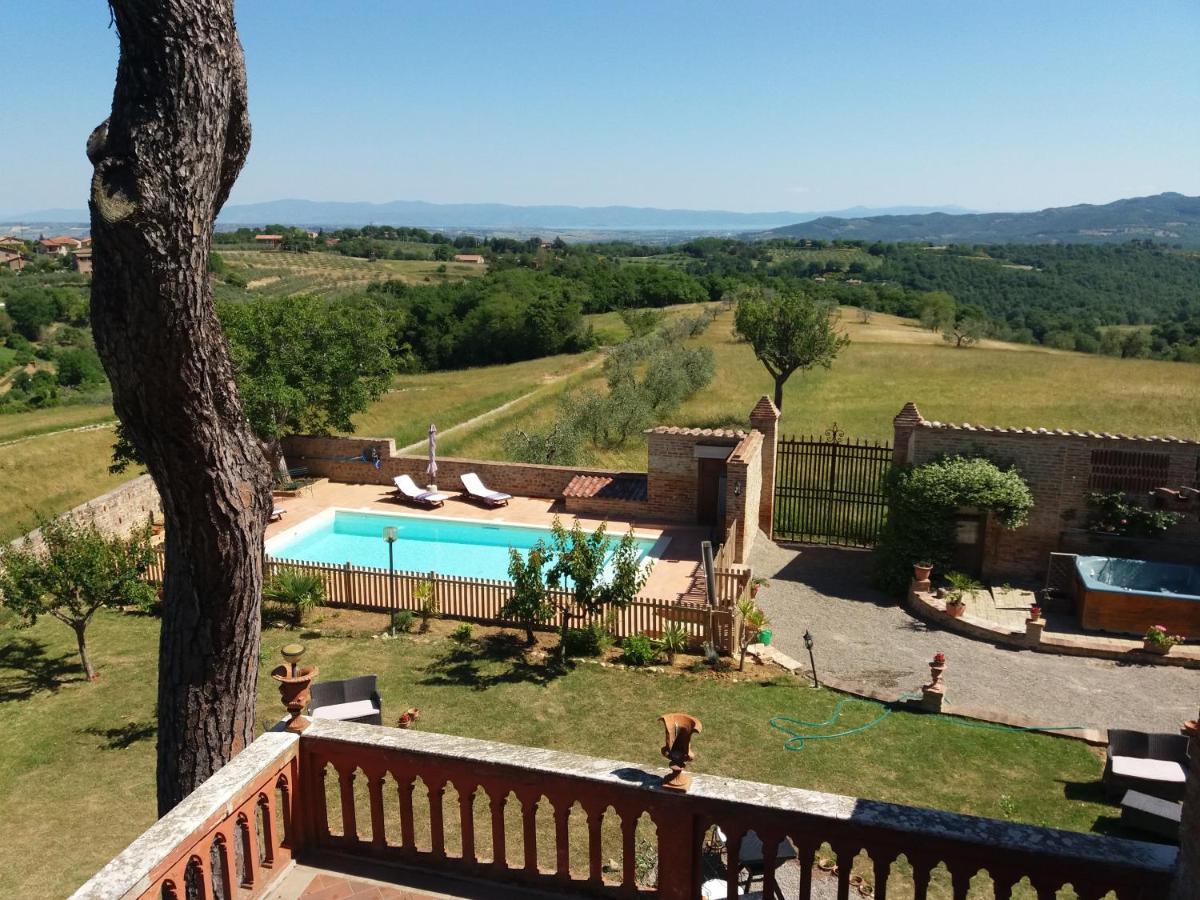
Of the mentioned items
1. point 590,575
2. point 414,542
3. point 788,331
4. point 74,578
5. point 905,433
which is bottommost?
point 414,542

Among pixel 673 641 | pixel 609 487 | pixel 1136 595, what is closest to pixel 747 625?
pixel 673 641

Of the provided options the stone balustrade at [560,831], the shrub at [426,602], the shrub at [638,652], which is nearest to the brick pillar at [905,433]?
the shrub at [638,652]

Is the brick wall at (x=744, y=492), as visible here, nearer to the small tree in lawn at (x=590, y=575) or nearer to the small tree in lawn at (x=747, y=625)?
the small tree in lawn at (x=747, y=625)

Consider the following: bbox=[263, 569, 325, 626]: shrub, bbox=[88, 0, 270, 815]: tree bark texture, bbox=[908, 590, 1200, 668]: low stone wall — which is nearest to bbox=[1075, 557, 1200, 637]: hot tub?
bbox=[908, 590, 1200, 668]: low stone wall

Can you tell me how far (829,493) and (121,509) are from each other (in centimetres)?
1628

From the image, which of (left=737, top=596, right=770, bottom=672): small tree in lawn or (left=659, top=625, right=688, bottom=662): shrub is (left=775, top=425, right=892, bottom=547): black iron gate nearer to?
(left=737, top=596, right=770, bottom=672): small tree in lawn

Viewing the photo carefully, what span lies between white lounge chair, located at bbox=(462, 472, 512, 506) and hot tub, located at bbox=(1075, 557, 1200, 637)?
43.2 ft

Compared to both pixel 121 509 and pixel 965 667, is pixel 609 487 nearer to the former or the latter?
pixel 965 667

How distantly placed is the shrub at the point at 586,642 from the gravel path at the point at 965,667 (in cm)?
308

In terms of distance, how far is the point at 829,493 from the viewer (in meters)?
19.9

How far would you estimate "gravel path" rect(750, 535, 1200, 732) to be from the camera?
12.3 m

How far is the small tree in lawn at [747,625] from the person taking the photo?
13758 millimetres

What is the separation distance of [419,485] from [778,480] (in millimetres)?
9985

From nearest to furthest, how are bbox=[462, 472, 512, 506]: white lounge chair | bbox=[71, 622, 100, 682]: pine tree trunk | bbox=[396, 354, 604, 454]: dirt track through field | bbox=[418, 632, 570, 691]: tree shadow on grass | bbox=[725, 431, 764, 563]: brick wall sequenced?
bbox=[418, 632, 570, 691]: tree shadow on grass → bbox=[71, 622, 100, 682]: pine tree trunk → bbox=[725, 431, 764, 563]: brick wall → bbox=[462, 472, 512, 506]: white lounge chair → bbox=[396, 354, 604, 454]: dirt track through field
